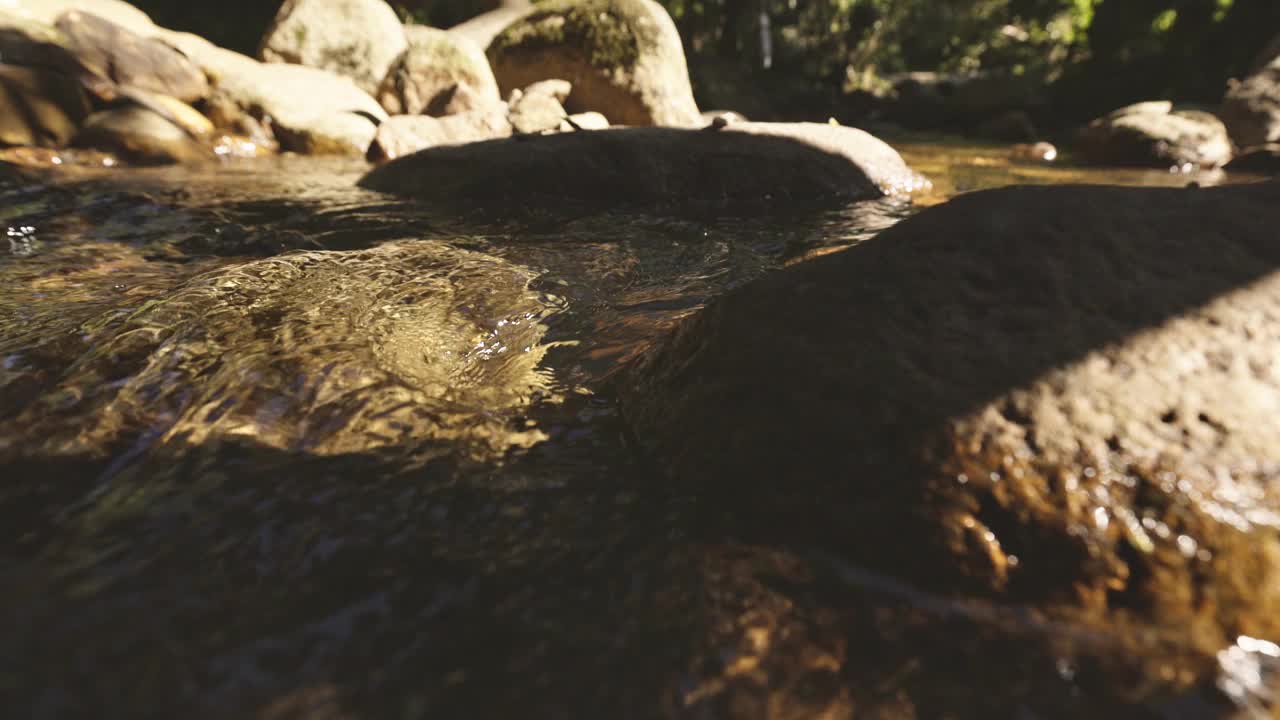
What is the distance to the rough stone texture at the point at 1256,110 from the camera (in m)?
9.57

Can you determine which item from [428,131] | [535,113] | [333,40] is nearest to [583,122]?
[535,113]

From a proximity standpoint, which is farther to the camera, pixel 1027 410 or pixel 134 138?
pixel 134 138

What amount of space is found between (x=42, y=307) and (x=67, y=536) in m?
1.71

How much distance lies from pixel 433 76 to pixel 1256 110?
1263 cm

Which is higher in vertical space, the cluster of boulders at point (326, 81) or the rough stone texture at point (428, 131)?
the cluster of boulders at point (326, 81)

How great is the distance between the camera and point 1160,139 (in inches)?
357

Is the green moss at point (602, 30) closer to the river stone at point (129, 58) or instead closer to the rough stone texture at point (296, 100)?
the rough stone texture at point (296, 100)

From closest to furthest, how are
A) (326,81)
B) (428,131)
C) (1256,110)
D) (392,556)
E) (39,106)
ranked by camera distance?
(392,556) < (39,106) < (428,131) < (326,81) < (1256,110)

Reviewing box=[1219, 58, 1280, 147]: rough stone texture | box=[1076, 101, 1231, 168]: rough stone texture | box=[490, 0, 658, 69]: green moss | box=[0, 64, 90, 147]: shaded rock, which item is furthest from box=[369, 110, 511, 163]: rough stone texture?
box=[1219, 58, 1280, 147]: rough stone texture

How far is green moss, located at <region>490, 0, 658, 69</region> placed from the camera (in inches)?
370

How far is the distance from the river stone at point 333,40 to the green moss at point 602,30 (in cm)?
270

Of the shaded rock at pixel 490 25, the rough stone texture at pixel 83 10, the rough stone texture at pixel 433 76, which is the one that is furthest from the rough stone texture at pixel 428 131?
the rough stone texture at pixel 83 10

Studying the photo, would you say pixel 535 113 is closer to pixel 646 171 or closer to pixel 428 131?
pixel 428 131

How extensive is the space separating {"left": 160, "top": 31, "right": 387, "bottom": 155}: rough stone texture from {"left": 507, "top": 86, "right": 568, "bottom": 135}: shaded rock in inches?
73.3
